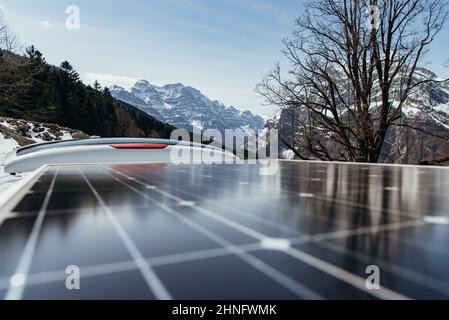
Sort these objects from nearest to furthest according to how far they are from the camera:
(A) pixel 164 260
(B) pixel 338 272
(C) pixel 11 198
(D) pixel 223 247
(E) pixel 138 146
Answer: (B) pixel 338 272, (A) pixel 164 260, (D) pixel 223 247, (C) pixel 11 198, (E) pixel 138 146

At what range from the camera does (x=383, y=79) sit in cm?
Result: 1393

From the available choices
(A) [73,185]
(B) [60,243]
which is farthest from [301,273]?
(A) [73,185]

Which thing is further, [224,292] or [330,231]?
[330,231]

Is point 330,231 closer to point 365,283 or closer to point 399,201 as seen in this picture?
point 365,283

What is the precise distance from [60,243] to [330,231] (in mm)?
1465

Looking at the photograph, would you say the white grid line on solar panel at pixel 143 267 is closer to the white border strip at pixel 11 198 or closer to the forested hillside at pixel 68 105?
the white border strip at pixel 11 198

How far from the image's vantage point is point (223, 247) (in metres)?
1.52

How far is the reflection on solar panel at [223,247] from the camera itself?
3.64 feet

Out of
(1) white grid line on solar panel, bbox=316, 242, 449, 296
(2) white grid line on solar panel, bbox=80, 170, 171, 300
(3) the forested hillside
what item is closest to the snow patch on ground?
(2) white grid line on solar panel, bbox=80, 170, 171, 300

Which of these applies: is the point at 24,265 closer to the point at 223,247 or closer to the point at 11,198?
the point at 223,247

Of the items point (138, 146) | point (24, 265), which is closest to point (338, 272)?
point (24, 265)

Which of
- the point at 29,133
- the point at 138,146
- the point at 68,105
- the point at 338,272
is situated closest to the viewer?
the point at 338,272
